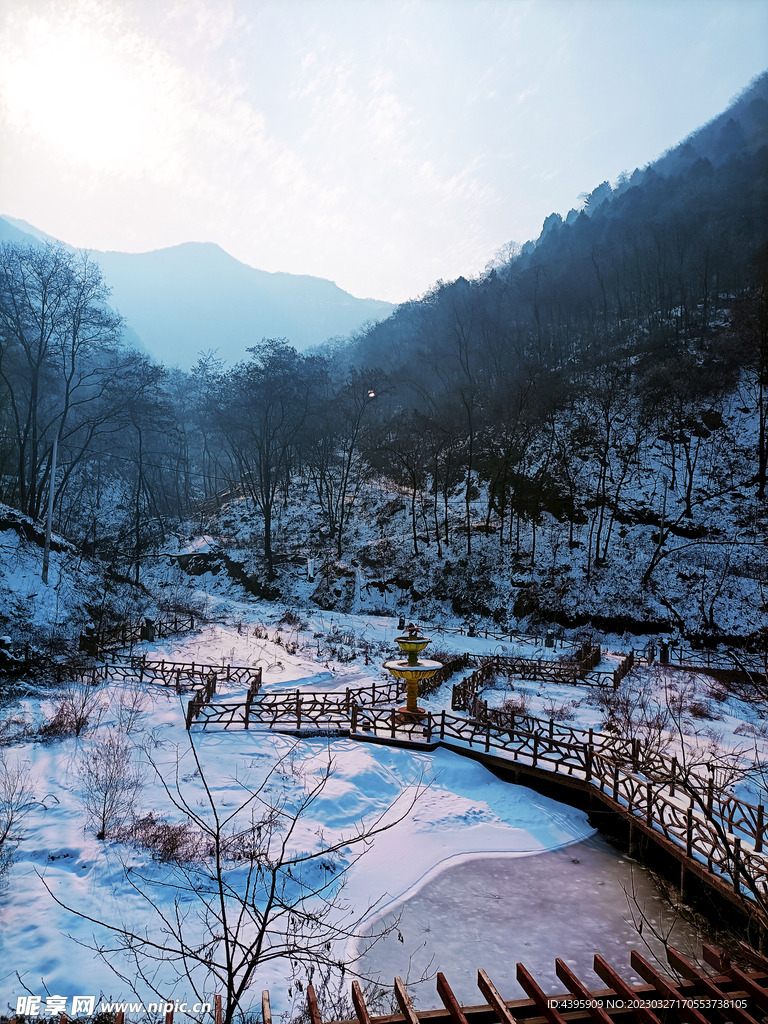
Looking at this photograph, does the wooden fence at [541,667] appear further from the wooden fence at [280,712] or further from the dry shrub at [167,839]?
the dry shrub at [167,839]

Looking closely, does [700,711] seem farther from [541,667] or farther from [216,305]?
[216,305]

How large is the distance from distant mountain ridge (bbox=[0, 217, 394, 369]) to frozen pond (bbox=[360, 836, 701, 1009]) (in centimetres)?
12941

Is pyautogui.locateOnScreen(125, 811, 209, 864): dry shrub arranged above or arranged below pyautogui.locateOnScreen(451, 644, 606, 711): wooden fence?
above

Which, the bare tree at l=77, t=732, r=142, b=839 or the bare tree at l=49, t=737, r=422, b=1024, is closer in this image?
the bare tree at l=49, t=737, r=422, b=1024

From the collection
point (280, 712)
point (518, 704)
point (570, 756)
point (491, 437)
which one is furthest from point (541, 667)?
point (491, 437)

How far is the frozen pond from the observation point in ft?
21.8

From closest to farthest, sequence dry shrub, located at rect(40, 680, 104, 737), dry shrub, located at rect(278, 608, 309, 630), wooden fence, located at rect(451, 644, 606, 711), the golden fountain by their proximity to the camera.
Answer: dry shrub, located at rect(40, 680, 104, 737) → the golden fountain → wooden fence, located at rect(451, 644, 606, 711) → dry shrub, located at rect(278, 608, 309, 630)

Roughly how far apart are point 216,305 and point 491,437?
151434 millimetres

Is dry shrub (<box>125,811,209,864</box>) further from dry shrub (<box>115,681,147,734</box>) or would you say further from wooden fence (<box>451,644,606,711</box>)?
wooden fence (<box>451,644,606,711</box>)

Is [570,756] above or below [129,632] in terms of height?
below

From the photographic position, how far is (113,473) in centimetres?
4581

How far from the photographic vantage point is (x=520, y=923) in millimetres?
7652

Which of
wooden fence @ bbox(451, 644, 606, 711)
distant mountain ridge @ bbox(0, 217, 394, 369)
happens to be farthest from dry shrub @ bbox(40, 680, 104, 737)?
distant mountain ridge @ bbox(0, 217, 394, 369)

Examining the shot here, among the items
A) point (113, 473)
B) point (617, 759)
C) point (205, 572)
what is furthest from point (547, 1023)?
point (113, 473)
